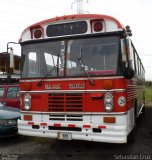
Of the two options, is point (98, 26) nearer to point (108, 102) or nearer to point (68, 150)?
point (108, 102)

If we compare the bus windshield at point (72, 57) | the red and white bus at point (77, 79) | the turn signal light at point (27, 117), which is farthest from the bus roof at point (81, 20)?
the turn signal light at point (27, 117)

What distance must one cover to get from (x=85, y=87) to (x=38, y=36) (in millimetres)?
1828

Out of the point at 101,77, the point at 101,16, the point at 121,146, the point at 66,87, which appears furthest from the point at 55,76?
the point at 121,146

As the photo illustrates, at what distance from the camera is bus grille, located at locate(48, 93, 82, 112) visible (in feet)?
22.7

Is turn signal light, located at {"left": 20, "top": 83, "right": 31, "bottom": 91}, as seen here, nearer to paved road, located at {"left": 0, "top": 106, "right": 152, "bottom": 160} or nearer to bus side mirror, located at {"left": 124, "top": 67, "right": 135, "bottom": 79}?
paved road, located at {"left": 0, "top": 106, "right": 152, "bottom": 160}

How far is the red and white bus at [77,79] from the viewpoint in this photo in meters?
6.64

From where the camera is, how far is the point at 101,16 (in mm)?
6945

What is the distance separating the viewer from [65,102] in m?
7.00

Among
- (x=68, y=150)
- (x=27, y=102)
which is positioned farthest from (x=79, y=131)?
(x=27, y=102)

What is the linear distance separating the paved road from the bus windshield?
1944 mm

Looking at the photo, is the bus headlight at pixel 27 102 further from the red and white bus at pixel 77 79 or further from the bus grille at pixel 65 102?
the bus grille at pixel 65 102

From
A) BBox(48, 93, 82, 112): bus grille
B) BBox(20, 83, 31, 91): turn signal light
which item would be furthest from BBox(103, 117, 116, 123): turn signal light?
BBox(20, 83, 31, 91): turn signal light

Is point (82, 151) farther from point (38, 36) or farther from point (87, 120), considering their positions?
point (38, 36)

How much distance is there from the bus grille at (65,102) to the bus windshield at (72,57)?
471 millimetres
